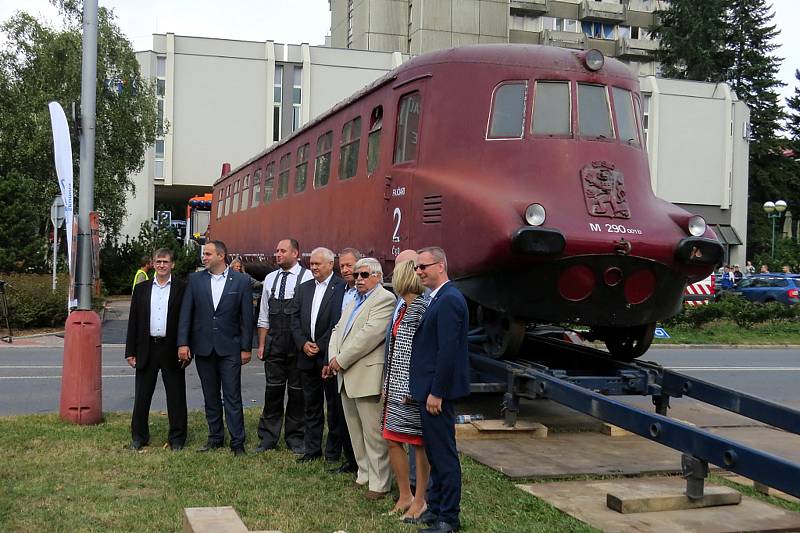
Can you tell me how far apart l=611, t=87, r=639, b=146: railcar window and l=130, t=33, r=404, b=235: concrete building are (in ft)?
113

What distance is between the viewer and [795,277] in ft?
113

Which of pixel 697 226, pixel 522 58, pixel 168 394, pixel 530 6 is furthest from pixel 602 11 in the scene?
pixel 168 394

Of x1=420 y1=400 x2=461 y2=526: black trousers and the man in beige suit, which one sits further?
the man in beige suit

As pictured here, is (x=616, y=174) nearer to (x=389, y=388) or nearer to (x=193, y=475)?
(x=389, y=388)

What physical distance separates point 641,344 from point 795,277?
27.7 m

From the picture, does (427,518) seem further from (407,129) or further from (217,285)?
(407,129)

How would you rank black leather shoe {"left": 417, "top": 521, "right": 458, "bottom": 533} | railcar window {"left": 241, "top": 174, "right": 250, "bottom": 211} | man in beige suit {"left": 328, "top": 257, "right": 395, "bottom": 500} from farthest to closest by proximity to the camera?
railcar window {"left": 241, "top": 174, "right": 250, "bottom": 211} < man in beige suit {"left": 328, "top": 257, "right": 395, "bottom": 500} < black leather shoe {"left": 417, "top": 521, "right": 458, "bottom": 533}

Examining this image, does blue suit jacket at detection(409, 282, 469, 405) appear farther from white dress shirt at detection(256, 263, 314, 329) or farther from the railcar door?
the railcar door

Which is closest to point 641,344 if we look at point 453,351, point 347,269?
point 347,269

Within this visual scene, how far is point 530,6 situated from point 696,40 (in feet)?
41.0

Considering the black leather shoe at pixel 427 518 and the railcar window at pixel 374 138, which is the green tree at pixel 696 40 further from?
the black leather shoe at pixel 427 518

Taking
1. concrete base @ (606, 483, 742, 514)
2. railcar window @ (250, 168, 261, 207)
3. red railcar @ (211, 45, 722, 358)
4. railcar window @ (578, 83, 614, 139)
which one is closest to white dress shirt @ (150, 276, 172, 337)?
red railcar @ (211, 45, 722, 358)

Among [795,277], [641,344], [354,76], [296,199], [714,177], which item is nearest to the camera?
[641,344]

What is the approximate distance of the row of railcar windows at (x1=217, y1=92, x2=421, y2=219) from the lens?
10.1 m
